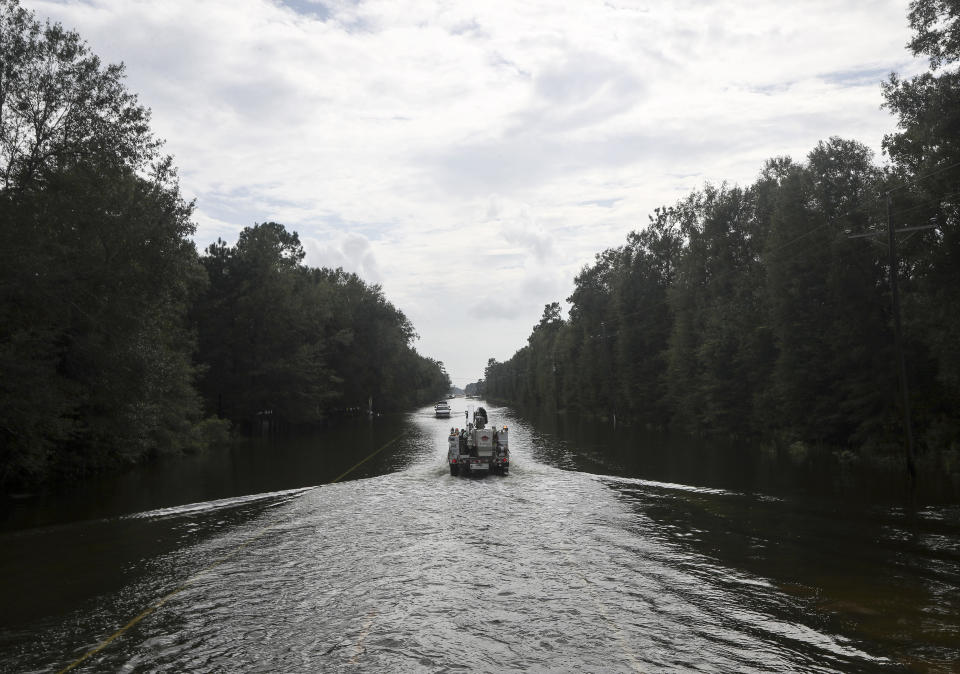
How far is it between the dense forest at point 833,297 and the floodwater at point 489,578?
8.78m

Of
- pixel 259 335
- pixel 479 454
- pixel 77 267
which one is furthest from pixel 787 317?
pixel 259 335

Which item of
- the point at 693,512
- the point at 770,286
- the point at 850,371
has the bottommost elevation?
the point at 693,512

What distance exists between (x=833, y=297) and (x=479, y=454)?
22111mm

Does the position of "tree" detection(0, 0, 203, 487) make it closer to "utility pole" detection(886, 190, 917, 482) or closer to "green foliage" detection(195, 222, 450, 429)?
"green foliage" detection(195, 222, 450, 429)

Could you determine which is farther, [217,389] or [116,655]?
[217,389]

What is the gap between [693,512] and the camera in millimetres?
20391

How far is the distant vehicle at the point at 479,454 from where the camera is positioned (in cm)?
2881

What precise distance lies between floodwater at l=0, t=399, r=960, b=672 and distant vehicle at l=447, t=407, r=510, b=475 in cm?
263

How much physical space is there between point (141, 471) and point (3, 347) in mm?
13632

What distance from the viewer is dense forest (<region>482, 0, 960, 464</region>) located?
26562 millimetres

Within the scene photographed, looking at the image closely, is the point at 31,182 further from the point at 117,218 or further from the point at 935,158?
the point at 935,158

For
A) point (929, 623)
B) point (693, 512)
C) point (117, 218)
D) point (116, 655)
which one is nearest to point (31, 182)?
point (117, 218)

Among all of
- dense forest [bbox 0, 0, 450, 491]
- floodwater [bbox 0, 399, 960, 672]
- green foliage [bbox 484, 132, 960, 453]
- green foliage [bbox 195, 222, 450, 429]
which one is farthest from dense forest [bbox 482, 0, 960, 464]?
green foliage [bbox 195, 222, 450, 429]

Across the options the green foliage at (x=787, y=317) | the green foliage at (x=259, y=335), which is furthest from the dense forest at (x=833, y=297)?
the green foliage at (x=259, y=335)
